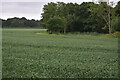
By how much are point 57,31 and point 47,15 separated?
8.33 m

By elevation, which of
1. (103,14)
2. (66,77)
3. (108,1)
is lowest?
(66,77)

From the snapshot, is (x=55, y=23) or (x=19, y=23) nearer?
(x=55, y=23)

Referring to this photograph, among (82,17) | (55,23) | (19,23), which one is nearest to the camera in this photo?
(55,23)

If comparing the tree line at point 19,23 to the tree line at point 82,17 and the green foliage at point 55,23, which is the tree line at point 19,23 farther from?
the green foliage at point 55,23

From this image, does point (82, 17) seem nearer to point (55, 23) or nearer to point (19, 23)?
point (55, 23)

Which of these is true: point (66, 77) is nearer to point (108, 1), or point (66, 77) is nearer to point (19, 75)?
point (19, 75)

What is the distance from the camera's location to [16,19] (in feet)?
356

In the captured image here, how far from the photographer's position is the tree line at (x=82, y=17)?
174 feet

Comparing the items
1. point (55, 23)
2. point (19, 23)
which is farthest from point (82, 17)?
point (19, 23)

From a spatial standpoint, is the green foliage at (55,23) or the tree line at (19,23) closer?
the green foliage at (55,23)

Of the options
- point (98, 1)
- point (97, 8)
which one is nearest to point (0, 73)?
point (97, 8)

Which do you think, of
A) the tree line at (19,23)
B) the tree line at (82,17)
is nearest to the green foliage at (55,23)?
the tree line at (82,17)

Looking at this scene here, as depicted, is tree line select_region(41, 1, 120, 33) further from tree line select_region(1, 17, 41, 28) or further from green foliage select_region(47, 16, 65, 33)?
tree line select_region(1, 17, 41, 28)

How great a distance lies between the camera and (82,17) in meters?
65.2
